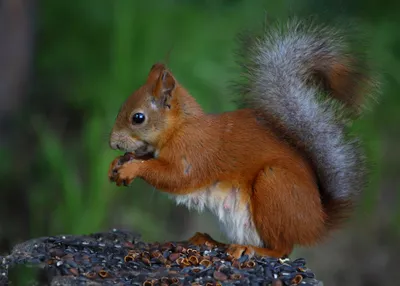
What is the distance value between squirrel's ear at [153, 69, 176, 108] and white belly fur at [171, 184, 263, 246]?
0.21 meters

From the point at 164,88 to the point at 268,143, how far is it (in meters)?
0.26

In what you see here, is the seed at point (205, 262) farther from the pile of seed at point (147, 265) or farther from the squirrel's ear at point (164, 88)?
the squirrel's ear at point (164, 88)

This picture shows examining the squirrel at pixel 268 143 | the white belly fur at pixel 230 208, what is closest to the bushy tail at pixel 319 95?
the squirrel at pixel 268 143

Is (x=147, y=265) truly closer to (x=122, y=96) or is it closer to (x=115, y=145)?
(x=115, y=145)

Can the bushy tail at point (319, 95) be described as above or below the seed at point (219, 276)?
above

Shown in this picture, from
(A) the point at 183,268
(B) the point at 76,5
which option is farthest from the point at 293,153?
(B) the point at 76,5

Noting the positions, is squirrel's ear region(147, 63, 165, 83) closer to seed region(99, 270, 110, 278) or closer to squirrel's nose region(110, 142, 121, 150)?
squirrel's nose region(110, 142, 121, 150)

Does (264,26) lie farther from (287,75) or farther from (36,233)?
(36,233)

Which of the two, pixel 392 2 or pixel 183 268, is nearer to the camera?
pixel 183 268

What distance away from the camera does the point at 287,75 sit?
1.81 m

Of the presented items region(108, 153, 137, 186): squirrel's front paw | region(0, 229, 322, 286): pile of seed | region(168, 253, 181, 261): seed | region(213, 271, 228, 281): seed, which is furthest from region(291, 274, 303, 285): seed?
region(108, 153, 137, 186): squirrel's front paw

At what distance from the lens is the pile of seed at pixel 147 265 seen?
151cm

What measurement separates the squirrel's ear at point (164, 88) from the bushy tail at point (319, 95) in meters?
0.21

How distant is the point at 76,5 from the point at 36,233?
0.98 meters
